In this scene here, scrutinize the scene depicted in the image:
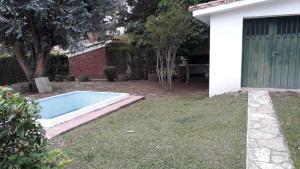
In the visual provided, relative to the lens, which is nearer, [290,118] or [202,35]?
[290,118]

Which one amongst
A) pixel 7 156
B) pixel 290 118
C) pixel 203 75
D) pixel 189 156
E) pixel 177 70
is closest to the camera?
pixel 7 156

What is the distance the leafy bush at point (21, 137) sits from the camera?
290 cm

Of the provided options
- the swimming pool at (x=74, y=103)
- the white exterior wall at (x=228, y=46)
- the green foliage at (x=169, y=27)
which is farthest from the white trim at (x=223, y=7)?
the swimming pool at (x=74, y=103)

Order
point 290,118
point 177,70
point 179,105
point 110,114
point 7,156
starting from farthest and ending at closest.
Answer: point 177,70 < point 179,105 < point 110,114 < point 290,118 < point 7,156

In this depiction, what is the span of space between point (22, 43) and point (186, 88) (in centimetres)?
845

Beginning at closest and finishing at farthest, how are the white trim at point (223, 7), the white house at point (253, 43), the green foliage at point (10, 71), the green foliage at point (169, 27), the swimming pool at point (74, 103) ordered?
the swimming pool at point (74, 103) → the white trim at point (223, 7) → the white house at point (253, 43) → the green foliage at point (169, 27) → the green foliage at point (10, 71)

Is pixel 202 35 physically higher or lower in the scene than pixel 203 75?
higher

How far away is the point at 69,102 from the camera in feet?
38.4

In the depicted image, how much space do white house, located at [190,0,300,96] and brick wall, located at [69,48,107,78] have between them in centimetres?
1057

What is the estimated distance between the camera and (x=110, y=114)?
29.6ft

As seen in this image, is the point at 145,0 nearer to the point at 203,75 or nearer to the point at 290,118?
the point at 203,75

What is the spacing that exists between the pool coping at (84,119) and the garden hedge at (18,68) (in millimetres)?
11257

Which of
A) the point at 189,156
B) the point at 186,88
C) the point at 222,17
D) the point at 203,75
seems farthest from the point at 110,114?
the point at 203,75

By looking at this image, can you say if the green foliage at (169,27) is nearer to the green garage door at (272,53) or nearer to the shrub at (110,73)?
the green garage door at (272,53)
